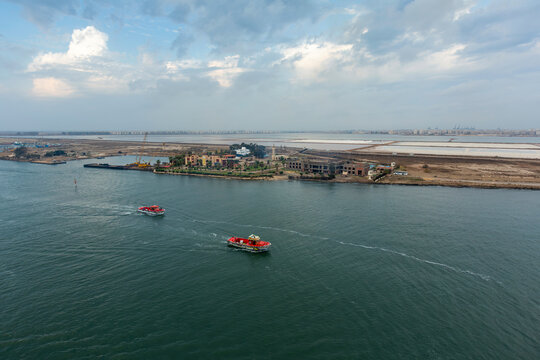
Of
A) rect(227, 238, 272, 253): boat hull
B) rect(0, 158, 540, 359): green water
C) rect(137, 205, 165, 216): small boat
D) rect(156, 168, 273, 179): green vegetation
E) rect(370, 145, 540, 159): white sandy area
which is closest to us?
rect(0, 158, 540, 359): green water

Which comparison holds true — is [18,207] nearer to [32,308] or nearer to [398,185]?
[32,308]

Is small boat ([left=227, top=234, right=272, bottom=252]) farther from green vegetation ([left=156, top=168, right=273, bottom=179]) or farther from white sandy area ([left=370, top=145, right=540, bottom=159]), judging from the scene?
white sandy area ([left=370, top=145, right=540, bottom=159])

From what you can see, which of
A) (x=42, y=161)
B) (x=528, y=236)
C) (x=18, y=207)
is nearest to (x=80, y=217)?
(x=18, y=207)

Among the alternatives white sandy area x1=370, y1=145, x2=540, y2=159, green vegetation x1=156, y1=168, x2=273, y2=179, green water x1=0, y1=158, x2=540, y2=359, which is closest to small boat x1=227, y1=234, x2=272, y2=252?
green water x1=0, y1=158, x2=540, y2=359

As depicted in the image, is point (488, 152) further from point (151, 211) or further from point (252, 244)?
point (151, 211)

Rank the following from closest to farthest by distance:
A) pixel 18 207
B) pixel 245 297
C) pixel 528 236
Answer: pixel 245 297
pixel 528 236
pixel 18 207

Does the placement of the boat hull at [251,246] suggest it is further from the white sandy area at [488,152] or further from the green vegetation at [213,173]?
the white sandy area at [488,152]
